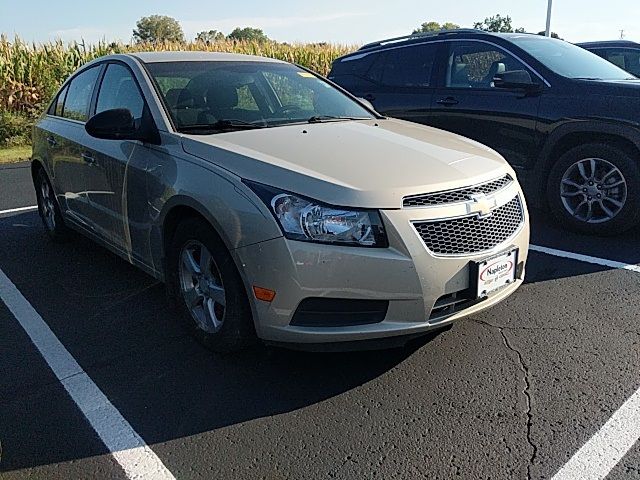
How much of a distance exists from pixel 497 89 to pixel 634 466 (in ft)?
14.1

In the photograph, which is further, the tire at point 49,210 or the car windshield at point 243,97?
the tire at point 49,210

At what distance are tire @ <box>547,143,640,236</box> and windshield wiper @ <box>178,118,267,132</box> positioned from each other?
3.09 metres

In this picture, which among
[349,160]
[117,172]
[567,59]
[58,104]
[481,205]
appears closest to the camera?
[481,205]

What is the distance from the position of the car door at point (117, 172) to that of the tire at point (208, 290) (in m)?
0.48

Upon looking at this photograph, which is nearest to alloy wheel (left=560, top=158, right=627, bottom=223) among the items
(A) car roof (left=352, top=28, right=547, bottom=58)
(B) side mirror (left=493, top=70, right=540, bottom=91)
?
(B) side mirror (left=493, top=70, right=540, bottom=91)

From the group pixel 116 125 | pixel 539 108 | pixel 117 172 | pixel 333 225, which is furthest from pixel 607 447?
pixel 539 108

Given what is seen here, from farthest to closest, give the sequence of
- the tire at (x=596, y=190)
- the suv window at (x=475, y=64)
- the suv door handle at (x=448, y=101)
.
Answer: the suv door handle at (x=448, y=101), the suv window at (x=475, y=64), the tire at (x=596, y=190)

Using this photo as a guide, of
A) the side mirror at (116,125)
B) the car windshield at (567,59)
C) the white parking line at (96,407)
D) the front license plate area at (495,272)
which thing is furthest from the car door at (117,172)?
the car windshield at (567,59)

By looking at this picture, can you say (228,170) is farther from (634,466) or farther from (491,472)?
(634,466)

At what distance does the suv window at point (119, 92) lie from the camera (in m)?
3.82

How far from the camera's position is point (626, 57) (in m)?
8.73

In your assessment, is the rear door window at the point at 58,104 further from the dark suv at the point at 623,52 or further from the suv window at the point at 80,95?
the dark suv at the point at 623,52

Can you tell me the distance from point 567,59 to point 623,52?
355 centimetres

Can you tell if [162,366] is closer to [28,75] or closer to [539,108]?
[539,108]
